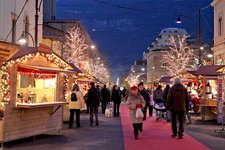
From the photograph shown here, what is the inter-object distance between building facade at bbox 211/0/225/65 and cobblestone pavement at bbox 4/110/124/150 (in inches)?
1063

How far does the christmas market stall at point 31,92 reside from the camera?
13.5 meters

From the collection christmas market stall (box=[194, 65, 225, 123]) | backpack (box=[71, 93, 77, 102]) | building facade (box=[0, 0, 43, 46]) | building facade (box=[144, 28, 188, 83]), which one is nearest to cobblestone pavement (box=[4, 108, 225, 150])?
backpack (box=[71, 93, 77, 102])

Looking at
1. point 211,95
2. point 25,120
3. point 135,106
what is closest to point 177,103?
point 135,106

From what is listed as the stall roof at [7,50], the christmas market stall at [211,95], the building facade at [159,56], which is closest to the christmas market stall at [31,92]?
the stall roof at [7,50]

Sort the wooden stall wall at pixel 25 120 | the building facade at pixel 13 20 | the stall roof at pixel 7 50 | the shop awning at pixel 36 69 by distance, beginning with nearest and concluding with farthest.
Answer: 1. the stall roof at pixel 7 50
2. the wooden stall wall at pixel 25 120
3. the shop awning at pixel 36 69
4. the building facade at pixel 13 20

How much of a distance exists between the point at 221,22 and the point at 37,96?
102ft

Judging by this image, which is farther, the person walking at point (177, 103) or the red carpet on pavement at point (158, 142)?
the person walking at point (177, 103)

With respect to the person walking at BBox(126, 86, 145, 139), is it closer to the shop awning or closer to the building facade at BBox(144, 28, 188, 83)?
the shop awning

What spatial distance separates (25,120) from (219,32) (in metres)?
33.7

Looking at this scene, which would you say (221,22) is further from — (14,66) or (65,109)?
(14,66)

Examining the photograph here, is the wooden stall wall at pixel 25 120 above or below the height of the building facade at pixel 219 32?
below

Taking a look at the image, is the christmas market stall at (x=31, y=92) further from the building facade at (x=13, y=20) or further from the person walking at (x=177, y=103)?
the building facade at (x=13, y=20)

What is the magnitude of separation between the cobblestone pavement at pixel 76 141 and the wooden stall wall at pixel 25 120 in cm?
30

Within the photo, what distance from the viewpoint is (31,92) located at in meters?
16.2
